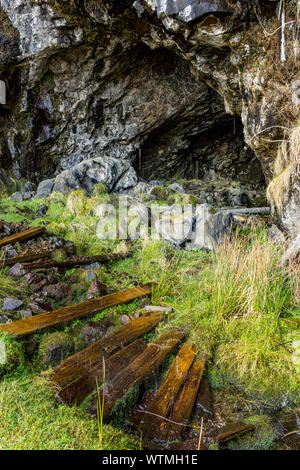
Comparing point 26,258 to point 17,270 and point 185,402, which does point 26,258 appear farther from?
point 185,402

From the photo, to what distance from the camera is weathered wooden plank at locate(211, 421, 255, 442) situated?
1.81 metres

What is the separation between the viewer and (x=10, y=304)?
9.29 ft

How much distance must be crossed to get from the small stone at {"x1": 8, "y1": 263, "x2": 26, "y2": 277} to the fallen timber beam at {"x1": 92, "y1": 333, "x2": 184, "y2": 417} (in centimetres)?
195

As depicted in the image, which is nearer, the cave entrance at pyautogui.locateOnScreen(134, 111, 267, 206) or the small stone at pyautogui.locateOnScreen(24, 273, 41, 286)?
the small stone at pyautogui.locateOnScreen(24, 273, 41, 286)

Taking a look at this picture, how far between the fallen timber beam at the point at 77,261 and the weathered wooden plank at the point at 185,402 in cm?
237

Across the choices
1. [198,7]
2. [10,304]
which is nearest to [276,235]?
[198,7]

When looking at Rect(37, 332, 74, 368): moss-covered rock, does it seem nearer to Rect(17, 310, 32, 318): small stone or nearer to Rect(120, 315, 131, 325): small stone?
Rect(17, 310, 32, 318): small stone

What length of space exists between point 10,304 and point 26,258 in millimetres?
1237

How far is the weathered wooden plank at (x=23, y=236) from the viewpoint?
14.3 feet

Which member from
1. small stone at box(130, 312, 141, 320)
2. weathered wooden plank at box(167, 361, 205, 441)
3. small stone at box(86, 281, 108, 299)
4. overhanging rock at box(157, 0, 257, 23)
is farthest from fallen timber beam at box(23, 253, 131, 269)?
overhanging rock at box(157, 0, 257, 23)

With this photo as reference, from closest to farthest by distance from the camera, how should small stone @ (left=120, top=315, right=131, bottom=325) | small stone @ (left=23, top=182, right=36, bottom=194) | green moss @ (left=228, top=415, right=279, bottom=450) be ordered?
green moss @ (left=228, top=415, right=279, bottom=450) → small stone @ (left=120, top=315, right=131, bottom=325) → small stone @ (left=23, top=182, right=36, bottom=194)

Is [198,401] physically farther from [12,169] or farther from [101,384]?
[12,169]

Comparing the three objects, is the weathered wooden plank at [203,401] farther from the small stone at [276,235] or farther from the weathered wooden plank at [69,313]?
the small stone at [276,235]
